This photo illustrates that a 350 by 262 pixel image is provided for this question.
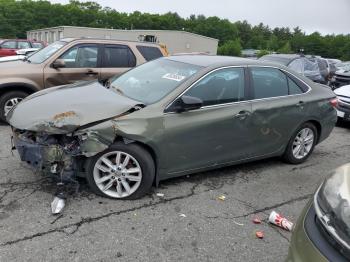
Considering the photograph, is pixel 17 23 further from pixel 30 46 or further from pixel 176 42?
pixel 30 46

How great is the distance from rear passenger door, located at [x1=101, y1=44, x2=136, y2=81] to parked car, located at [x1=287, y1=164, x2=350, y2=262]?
5739 mm

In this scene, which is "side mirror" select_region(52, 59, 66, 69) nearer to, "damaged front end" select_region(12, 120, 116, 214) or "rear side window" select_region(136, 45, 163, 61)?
"rear side window" select_region(136, 45, 163, 61)

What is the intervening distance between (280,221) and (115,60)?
5.05 metres

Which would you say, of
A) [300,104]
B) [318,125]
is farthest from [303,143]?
[300,104]

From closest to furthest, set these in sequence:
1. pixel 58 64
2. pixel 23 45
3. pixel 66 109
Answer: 1. pixel 66 109
2. pixel 58 64
3. pixel 23 45

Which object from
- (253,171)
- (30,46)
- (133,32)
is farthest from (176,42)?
(253,171)

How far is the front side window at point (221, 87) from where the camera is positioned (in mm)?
4539

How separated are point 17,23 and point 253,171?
88000 mm

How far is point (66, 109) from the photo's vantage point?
4.06 metres

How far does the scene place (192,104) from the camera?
4266mm

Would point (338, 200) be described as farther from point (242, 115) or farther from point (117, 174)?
point (242, 115)

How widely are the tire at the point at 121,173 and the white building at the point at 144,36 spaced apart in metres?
42.7

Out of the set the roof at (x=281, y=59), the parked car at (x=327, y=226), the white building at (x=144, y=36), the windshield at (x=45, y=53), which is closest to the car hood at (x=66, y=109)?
the parked car at (x=327, y=226)

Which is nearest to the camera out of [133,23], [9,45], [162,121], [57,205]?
[57,205]
